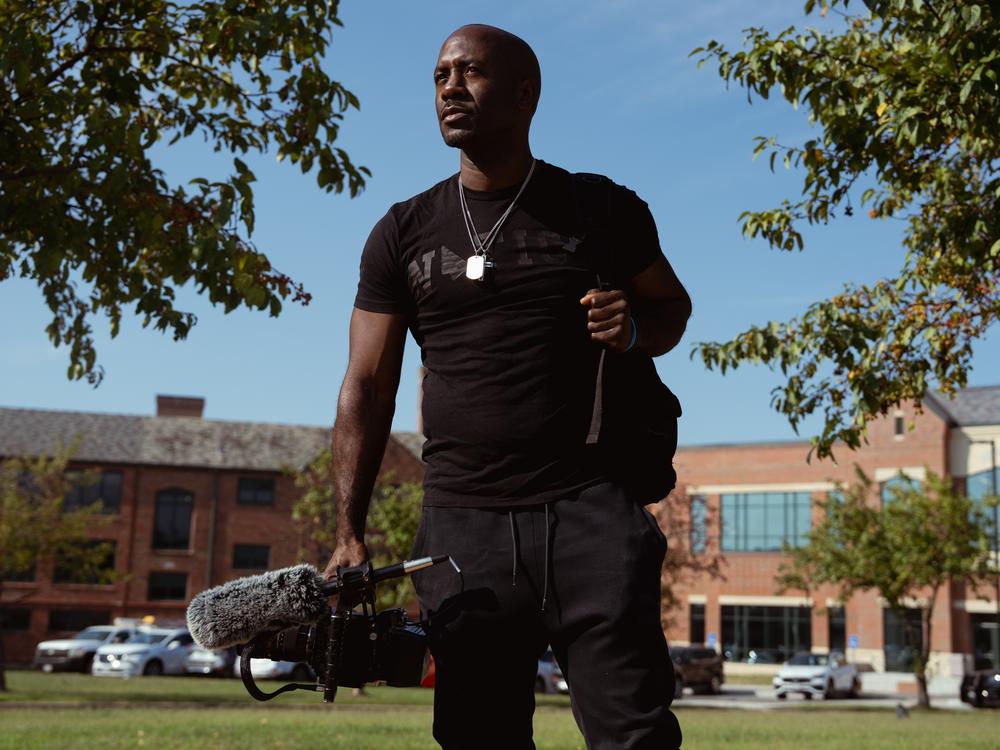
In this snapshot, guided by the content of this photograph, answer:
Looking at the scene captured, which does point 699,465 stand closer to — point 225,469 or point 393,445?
point 393,445

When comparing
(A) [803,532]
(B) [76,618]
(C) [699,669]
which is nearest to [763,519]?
(A) [803,532]

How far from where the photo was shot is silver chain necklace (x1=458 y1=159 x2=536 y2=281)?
3000 millimetres

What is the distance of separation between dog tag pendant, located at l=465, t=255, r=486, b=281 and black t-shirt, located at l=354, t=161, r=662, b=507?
Answer: 0.12 ft

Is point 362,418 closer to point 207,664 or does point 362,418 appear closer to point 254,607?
point 254,607

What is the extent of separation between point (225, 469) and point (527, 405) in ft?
180

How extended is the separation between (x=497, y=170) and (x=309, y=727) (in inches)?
544

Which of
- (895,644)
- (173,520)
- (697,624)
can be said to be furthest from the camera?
(697,624)

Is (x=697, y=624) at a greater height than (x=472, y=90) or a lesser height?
lesser

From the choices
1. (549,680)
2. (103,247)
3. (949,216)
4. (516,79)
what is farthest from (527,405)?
(549,680)

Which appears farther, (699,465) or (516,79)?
(699,465)

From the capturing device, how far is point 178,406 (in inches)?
2397

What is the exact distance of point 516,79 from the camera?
10.1ft

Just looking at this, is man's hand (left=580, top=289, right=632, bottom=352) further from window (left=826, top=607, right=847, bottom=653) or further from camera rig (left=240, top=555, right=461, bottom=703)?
window (left=826, top=607, right=847, bottom=653)

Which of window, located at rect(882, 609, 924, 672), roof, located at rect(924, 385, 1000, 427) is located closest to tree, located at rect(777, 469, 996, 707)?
window, located at rect(882, 609, 924, 672)
